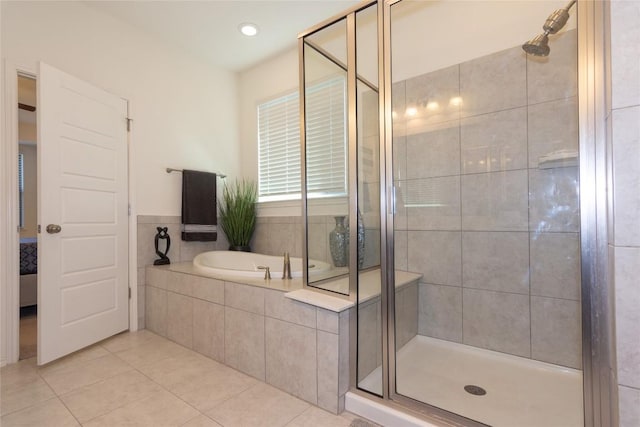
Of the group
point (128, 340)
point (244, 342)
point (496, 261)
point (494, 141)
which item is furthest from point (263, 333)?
point (494, 141)

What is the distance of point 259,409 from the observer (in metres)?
1.57

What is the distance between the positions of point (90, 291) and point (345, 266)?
2016 millimetres

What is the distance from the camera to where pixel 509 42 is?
1.95m

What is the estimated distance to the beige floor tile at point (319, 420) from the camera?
145cm

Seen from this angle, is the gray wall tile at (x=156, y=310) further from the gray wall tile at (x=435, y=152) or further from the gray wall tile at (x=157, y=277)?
the gray wall tile at (x=435, y=152)

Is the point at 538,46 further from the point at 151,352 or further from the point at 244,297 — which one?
the point at 151,352

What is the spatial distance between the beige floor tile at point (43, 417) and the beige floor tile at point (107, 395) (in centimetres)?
3

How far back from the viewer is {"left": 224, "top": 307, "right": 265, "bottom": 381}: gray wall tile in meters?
1.85

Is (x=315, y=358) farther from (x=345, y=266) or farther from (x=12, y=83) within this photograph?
(x=12, y=83)

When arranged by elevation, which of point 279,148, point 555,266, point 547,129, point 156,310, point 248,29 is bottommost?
point 156,310

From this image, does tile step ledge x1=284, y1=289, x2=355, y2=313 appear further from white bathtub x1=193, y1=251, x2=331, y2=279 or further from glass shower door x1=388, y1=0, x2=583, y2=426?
white bathtub x1=193, y1=251, x2=331, y2=279

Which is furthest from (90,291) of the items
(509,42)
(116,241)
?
(509,42)

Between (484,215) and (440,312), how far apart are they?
29.8 inches

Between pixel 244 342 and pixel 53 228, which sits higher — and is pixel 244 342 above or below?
below
